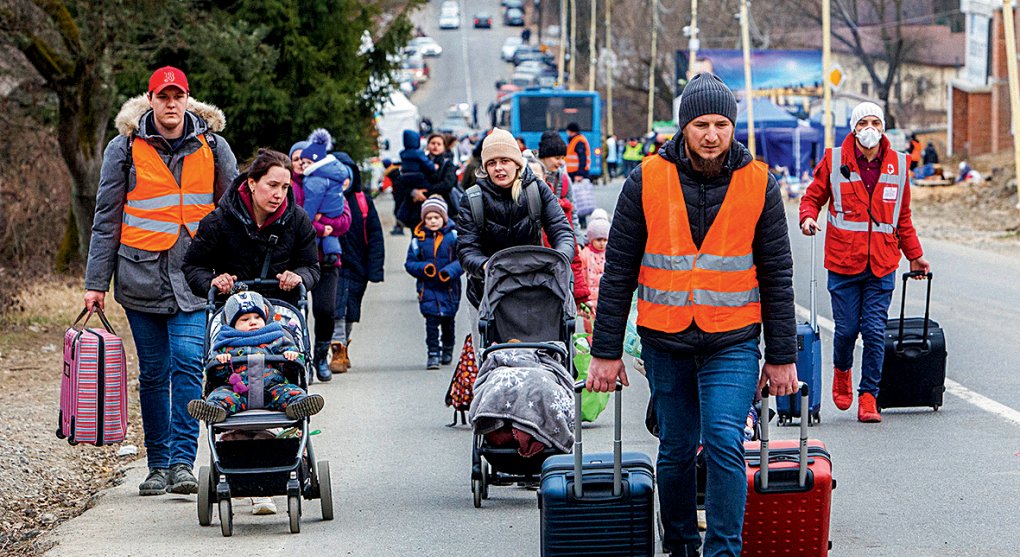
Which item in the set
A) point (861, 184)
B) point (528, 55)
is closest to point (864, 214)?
point (861, 184)

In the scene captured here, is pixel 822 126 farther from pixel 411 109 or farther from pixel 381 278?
pixel 381 278

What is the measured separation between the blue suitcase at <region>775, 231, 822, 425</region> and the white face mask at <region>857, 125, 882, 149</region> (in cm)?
76

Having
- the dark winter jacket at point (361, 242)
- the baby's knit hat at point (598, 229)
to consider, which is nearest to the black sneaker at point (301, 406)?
the baby's knit hat at point (598, 229)

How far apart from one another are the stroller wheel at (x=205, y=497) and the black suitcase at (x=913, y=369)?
4872 mm

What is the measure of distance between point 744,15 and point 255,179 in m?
43.8

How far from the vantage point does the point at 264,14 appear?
25656mm

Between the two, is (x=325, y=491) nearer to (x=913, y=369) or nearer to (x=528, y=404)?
(x=528, y=404)

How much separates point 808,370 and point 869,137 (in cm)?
154

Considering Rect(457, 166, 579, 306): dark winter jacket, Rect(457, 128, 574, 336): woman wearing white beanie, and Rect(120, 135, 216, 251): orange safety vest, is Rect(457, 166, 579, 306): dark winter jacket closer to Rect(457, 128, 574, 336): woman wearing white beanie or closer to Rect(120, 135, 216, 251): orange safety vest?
Rect(457, 128, 574, 336): woman wearing white beanie

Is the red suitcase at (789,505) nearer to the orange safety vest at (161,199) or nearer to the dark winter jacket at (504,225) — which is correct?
the dark winter jacket at (504,225)

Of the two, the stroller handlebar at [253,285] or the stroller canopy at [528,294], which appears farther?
the stroller canopy at [528,294]

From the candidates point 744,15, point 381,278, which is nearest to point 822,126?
point 744,15

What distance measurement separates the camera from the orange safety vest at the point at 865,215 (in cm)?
1077

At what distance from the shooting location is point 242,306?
8.14 meters
